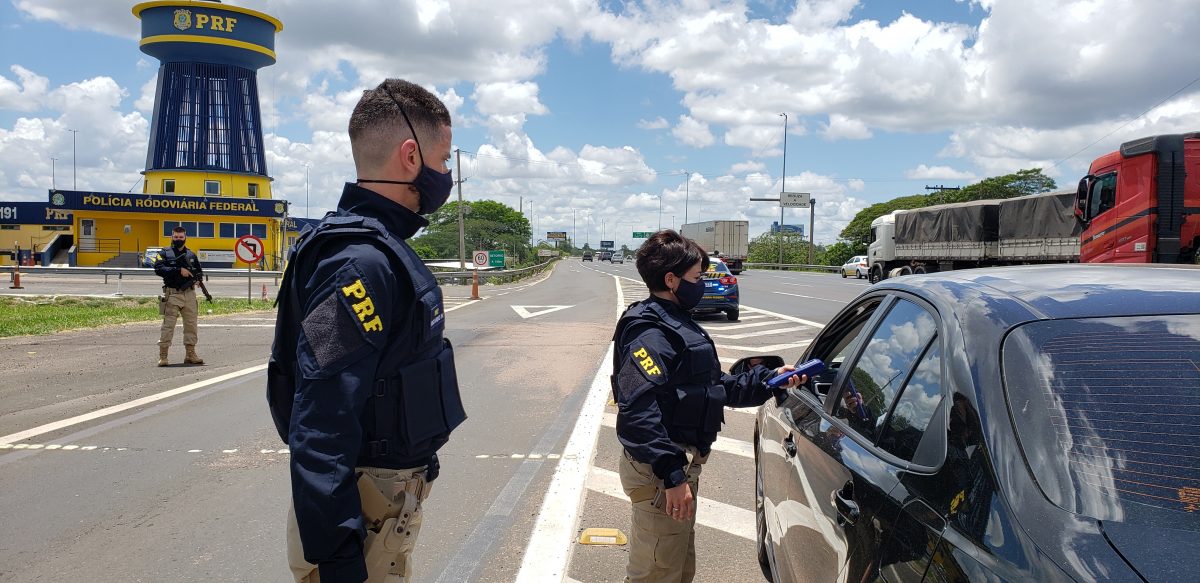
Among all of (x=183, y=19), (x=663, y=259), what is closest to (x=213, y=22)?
(x=183, y=19)

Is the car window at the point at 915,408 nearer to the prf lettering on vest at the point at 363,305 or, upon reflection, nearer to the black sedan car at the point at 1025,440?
the black sedan car at the point at 1025,440

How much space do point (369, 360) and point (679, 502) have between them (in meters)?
1.38

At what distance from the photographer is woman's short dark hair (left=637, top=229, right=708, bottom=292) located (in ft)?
10.3

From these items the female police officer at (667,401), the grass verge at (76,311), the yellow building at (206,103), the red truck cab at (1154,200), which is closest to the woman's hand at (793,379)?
the female police officer at (667,401)

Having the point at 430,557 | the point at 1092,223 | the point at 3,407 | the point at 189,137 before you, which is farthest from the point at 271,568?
the point at 189,137

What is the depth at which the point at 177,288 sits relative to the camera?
10.3m

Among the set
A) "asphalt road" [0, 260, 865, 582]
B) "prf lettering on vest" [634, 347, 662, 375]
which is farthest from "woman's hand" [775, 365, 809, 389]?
"asphalt road" [0, 260, 865, 582]

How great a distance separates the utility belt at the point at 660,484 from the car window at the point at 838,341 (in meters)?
0.58

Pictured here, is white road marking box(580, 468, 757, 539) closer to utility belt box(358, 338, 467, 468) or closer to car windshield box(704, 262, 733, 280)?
utility belt box(358, 338, 467, 468)

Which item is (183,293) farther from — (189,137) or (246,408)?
(189,137)

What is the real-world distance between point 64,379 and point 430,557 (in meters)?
7.62

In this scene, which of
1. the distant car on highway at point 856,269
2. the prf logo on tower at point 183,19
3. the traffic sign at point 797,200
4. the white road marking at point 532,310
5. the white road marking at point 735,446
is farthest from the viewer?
the traffic sign at point 797,200

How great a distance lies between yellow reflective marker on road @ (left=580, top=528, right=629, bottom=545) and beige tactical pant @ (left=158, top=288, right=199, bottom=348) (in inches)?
319

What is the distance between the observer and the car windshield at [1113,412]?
1.64 m
